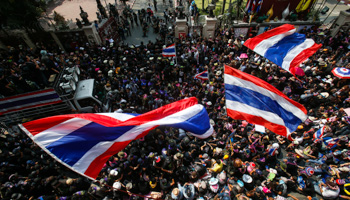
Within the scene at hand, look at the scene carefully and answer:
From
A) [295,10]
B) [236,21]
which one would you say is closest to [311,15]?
[295,10]

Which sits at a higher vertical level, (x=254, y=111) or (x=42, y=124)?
(x=42, y=124)

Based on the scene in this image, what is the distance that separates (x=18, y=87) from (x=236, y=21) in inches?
736

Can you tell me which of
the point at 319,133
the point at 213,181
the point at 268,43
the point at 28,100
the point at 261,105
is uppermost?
the point at 268,43

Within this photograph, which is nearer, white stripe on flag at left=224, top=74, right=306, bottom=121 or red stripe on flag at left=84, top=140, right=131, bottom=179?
red stripe on flag at left=84, top=140, right=131, bottom=179

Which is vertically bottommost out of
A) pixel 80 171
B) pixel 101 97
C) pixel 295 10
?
pixel 101 97

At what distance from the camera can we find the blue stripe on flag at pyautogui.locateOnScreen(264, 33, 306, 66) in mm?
7622

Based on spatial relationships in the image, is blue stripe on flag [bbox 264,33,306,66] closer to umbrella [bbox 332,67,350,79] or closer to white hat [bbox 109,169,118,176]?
umbrella [bbox 332,67,350,79]

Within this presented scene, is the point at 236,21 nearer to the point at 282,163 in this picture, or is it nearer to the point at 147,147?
the point at 282,163

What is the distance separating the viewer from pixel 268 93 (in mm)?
5496

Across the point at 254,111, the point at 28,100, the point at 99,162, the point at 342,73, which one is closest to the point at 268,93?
the point at 254,111

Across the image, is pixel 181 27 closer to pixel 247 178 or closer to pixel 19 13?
pixel 247 178

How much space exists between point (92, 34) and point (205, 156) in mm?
15047

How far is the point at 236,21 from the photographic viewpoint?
17.4 m

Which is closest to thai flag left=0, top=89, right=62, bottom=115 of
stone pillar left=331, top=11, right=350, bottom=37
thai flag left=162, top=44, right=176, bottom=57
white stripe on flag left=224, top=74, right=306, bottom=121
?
thai flag left=162, top=44, right=176, bottom=57
